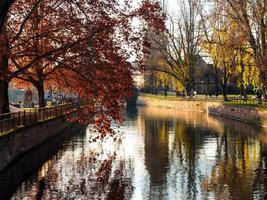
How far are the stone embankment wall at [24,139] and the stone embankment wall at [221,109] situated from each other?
60.7 feet

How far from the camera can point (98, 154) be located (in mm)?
30312

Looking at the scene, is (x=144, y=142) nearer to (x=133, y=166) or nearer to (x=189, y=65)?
(x=133, y=166)

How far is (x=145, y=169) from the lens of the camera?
961 inches

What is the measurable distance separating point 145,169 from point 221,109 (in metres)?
39.1

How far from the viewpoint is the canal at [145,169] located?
19.6 metres

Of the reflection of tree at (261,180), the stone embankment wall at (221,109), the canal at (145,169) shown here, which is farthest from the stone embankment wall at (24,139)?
the stone embankment wall at (221,109)

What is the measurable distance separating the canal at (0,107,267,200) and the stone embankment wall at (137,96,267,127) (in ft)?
21.4

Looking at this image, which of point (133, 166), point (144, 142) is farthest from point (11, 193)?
point (144, 142)

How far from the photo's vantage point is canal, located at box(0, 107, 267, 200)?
1959 cm

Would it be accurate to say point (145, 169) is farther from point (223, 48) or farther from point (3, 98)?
point (223, 48)

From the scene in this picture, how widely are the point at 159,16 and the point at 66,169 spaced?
9.19 meters

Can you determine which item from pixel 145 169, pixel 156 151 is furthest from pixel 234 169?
pixel 156 151

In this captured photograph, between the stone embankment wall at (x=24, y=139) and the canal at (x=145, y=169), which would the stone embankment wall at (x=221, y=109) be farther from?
the stone embankment wall at (x=24, y=139)

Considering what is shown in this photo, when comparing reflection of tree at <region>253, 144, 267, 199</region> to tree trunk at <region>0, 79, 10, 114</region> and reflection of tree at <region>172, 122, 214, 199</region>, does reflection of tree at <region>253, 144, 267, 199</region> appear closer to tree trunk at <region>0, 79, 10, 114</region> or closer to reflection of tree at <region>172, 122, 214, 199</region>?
reflection of tree at <region>172, 122, 214, 199</region>
